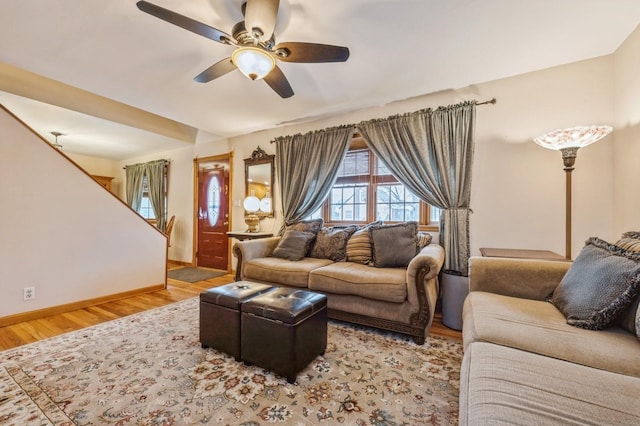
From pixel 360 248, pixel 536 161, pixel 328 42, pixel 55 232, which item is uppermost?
pixel 328 42

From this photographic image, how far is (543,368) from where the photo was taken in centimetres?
95

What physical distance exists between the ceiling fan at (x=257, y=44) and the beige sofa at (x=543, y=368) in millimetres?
1842

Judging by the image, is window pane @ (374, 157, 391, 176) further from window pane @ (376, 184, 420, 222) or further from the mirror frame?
the mirror frame

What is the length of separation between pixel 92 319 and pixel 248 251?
1.61 m

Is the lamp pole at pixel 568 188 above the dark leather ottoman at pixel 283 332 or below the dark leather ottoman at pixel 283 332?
above

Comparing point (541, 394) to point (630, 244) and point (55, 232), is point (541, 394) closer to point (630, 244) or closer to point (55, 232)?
point (630, 244)

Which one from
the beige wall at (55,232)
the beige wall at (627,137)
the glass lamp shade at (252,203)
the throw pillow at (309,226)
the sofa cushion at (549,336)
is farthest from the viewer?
the glass lamp shade at (252,203)

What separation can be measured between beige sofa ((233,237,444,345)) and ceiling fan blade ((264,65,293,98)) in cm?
168

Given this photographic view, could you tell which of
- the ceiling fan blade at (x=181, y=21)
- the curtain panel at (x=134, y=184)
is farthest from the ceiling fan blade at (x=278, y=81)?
the curtain panel at (x=134, y=184)

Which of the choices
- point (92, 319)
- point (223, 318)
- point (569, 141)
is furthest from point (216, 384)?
point (569, 141)

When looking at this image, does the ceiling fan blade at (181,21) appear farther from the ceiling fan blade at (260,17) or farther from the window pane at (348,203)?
the window pane at (348,203)

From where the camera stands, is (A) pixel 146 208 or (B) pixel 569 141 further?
(A) pixel 146 208

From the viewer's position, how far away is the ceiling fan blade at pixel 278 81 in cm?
210

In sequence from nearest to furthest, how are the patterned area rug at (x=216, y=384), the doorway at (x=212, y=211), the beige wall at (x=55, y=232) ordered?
the patterned area rug at (x=216, y=384) < the beige wall at (x=55, y=232) < the doorway at (x=212, y=211)
